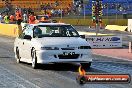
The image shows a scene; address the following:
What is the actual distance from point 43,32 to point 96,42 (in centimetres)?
1021

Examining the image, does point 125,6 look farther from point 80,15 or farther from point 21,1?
point 21,1

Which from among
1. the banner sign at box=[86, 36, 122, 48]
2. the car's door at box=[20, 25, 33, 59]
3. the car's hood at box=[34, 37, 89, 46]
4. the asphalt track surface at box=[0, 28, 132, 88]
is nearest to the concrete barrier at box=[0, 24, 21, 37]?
the banner sign at box=[86, 36, 122, 48]

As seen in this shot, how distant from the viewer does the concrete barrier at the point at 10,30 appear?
35.1m

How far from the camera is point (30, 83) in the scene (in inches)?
413

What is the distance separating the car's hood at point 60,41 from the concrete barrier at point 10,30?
19.7m

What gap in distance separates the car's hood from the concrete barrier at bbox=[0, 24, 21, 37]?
1967 cm

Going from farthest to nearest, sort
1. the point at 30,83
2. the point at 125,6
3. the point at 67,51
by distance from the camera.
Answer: the point at 125,6, the point at 67,51, the point at 30,83

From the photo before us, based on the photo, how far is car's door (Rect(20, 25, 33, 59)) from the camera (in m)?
14.6

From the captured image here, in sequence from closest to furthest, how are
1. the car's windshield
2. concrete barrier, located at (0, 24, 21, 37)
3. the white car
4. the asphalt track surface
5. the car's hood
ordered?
the asphalt track surface < the white car < the car's hood < the car's windshield < concrete barrier, located at (0, 24, 21, 37)

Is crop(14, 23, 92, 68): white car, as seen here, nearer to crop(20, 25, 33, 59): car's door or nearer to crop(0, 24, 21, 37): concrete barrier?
crop(20, 25, 33, 59): car's door

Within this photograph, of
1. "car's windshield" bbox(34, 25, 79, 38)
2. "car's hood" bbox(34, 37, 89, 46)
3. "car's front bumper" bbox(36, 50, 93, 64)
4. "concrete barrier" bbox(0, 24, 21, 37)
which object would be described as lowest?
"concrete barrier" bbox(0, 24, 21, 37)

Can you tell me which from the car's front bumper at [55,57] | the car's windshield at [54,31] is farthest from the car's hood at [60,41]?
the car's windshield at [54,31]

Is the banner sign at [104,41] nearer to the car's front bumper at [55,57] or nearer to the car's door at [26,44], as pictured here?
the car's door at [26,44]

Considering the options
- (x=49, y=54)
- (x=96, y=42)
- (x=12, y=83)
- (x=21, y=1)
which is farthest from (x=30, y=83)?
(x=21, y=1)
